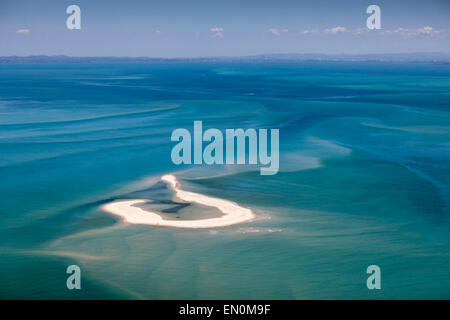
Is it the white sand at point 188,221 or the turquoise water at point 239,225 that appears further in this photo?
the white sand at point 188,221

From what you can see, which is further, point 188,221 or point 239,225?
point 188,221

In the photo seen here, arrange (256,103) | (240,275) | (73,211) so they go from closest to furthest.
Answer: (240,275) → (73,211) → (256,103)

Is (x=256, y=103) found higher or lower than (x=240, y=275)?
higher

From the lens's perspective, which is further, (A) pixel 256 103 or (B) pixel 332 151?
(A) pixel 256 103

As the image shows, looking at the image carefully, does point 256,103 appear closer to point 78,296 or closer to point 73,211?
point 73,211
